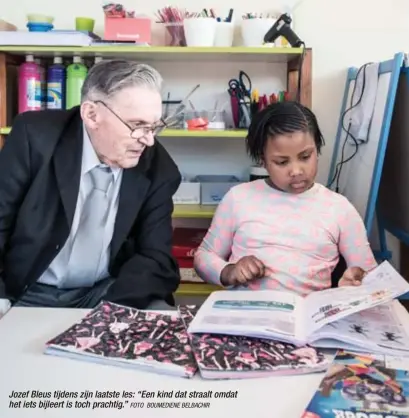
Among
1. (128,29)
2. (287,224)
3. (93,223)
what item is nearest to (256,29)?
(128,29)

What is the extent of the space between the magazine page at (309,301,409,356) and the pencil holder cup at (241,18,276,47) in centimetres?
132

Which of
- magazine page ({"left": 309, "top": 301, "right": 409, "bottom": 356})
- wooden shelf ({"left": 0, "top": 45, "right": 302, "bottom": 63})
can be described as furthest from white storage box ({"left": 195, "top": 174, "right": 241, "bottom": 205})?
magazine page ({"left": 309, "top": 301, "right": 409, "bottom": 356})

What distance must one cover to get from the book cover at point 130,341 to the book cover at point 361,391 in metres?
0.20

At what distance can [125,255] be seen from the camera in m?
1.50

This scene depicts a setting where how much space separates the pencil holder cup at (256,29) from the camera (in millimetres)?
2107

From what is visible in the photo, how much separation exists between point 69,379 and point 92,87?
2.35 feet

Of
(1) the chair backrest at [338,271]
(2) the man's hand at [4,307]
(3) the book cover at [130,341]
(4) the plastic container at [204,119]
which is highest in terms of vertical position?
(4) the plastic container at [204,119]

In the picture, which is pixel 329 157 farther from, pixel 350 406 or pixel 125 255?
pixel 350 406

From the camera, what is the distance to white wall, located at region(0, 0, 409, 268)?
2.27 metres

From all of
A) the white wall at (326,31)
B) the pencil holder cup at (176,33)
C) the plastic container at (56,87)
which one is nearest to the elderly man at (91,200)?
the plastic container at (56,87)

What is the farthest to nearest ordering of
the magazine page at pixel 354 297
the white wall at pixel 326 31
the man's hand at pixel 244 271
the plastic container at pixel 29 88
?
1. the white wall at pixel 326 31
2. the plastic container at pixel 29 88
3. the man's hand at pixel 244 271
4. the magazine page at pixel 354 297

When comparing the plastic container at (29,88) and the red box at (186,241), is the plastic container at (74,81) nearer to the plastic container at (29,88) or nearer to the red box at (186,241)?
the plastic container at (29,88)

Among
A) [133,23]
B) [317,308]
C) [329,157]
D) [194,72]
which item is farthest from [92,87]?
[329,157]

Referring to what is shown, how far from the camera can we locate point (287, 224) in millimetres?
1459
